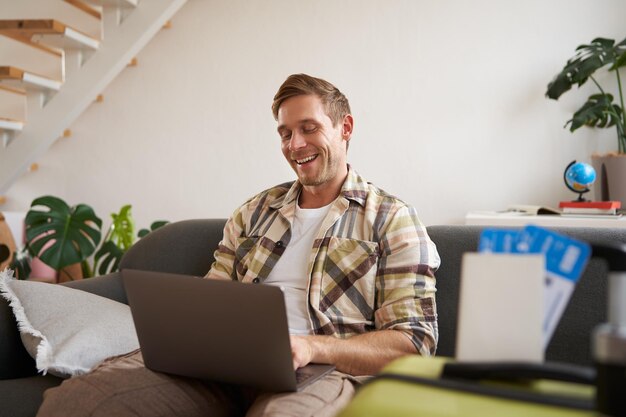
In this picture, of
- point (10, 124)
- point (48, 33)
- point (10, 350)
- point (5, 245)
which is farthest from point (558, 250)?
point (10, 124)

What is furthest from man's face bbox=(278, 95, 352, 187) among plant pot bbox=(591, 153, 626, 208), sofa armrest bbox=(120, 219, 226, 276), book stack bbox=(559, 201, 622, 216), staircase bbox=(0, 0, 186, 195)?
staircase bbox=(0, 0, 186, 195)

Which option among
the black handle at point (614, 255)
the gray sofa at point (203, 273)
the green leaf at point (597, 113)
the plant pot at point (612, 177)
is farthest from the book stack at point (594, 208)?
the black handle at point (614, 255)

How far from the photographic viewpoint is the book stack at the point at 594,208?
8.52 ft

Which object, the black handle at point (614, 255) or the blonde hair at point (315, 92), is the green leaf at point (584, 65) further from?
the black handle at point (614, 255)

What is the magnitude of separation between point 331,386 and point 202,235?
92 cm

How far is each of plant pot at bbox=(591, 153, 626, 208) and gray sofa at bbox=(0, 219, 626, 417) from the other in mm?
1175

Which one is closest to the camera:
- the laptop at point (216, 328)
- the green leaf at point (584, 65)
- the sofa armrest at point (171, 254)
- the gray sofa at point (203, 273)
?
the laptop at point (216, 328)

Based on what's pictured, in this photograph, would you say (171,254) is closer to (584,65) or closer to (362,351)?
(362,351)

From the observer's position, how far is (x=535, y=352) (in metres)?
0.70

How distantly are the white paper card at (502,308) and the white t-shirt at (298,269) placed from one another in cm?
102

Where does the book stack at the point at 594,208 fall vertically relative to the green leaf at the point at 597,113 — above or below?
below

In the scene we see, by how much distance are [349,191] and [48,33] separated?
90.3 inches

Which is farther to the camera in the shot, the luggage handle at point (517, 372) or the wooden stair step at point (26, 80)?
the wooden stair step at point (26, 80)

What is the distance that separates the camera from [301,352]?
1.45 metres
